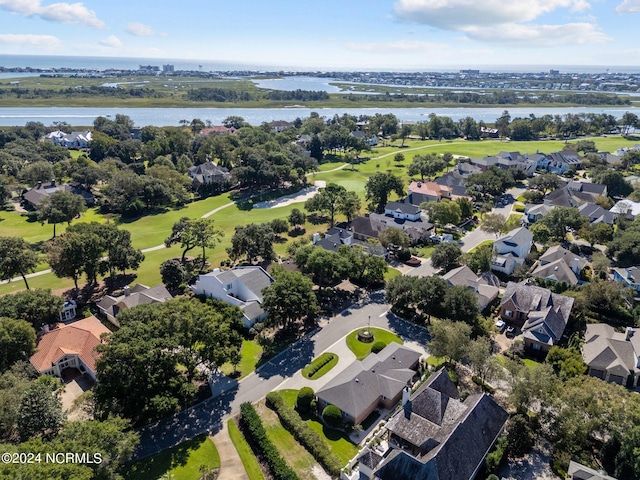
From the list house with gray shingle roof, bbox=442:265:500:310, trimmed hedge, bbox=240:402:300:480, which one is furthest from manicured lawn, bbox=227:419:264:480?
house with gray shingle roof, bbox=442:265:500:310

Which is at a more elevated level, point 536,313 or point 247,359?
point 536,313

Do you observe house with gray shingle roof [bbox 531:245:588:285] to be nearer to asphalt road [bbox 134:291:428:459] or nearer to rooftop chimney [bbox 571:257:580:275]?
rooftop chimney [bbox 571:257:580:275]

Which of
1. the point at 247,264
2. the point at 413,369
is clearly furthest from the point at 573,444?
the point at 247,264

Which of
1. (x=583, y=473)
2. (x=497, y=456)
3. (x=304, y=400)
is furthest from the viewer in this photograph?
(x=304, y=400)

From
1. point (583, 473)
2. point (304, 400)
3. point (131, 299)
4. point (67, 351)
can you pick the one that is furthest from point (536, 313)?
point (67, 351)

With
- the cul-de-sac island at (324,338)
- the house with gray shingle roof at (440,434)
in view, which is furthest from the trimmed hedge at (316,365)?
the house with gray shingle roof at (440,434)

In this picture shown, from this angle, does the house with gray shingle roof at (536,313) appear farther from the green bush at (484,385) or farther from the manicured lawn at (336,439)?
the manicured lawn at (336,439)

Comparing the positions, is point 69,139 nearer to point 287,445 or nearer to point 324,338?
point 324,338
